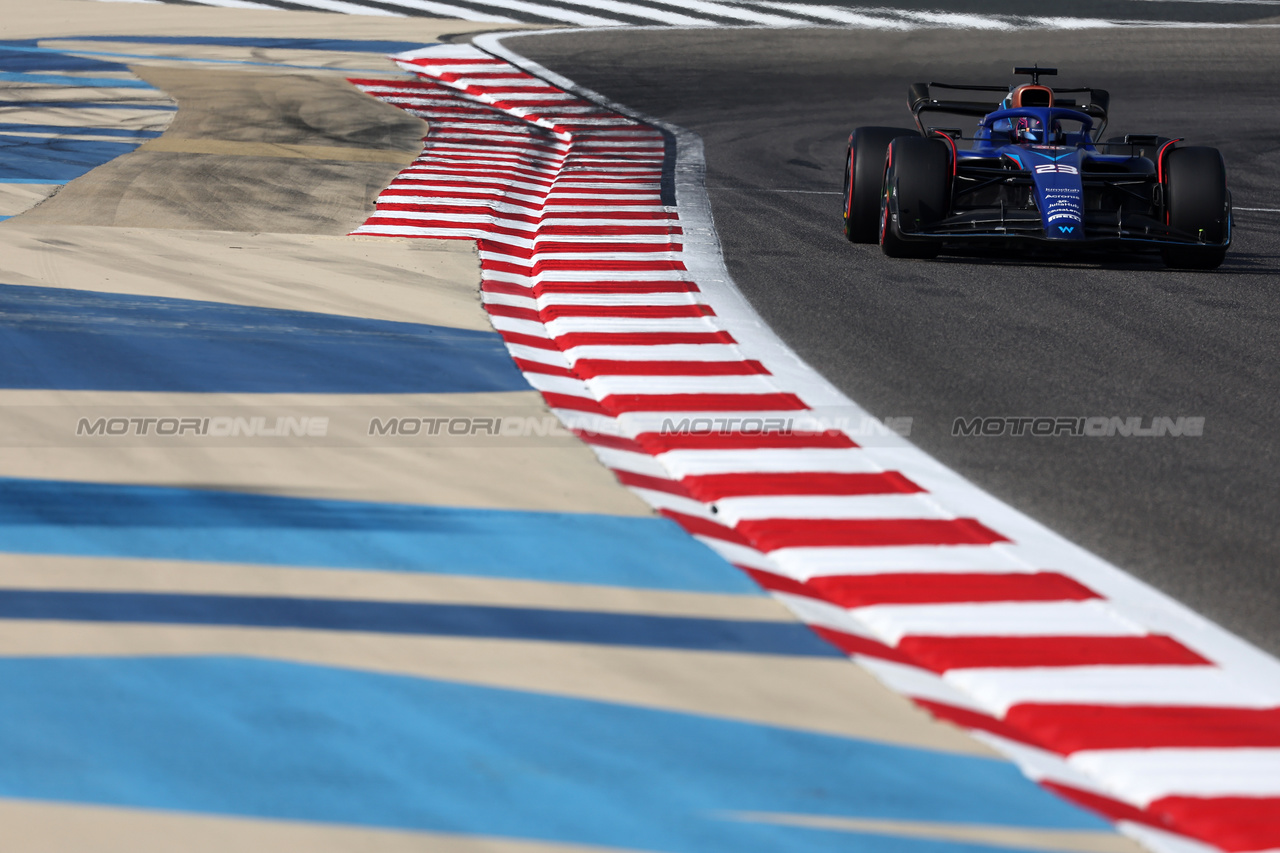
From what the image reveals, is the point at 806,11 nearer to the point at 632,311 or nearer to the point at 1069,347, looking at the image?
the point at 632,311

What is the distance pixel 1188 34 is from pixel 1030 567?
1949cm

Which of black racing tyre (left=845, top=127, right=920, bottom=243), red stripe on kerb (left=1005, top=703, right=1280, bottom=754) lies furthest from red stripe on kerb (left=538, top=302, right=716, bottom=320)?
red stripe on kerb (left=1005, top=703, right=1280, bottom=754)

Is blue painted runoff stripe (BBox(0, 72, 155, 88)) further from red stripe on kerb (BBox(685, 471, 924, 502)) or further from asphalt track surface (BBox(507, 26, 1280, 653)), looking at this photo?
red stripe on kerb (BBox(685, 471, 924, 502))

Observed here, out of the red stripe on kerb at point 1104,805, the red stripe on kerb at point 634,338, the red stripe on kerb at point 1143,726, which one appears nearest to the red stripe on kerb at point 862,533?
the red stripe on kerb at point 1143,726

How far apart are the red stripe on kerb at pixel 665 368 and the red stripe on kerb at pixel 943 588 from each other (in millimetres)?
2132

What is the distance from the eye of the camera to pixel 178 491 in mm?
4012

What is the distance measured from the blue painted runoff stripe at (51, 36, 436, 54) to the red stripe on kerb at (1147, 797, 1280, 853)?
56.1 ft

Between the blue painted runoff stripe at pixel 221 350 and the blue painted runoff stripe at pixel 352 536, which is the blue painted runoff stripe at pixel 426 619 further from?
the blue painted runoff stripe at pixel 221 350

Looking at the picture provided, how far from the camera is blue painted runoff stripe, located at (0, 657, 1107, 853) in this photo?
96.9 inches

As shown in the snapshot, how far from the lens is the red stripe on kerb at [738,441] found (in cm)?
472

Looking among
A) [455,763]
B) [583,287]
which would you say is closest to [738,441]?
[455,763]

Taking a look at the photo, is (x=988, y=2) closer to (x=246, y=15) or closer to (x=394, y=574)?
(x=246, y=15)

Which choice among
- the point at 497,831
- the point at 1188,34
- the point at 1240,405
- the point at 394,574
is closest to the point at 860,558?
the point at 394,574

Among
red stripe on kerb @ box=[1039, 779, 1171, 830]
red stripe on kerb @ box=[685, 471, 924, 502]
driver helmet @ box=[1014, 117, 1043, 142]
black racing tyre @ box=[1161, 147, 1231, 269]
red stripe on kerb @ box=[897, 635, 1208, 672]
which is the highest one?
driver helmet @ box=[1014, 117, 1043, 142]
